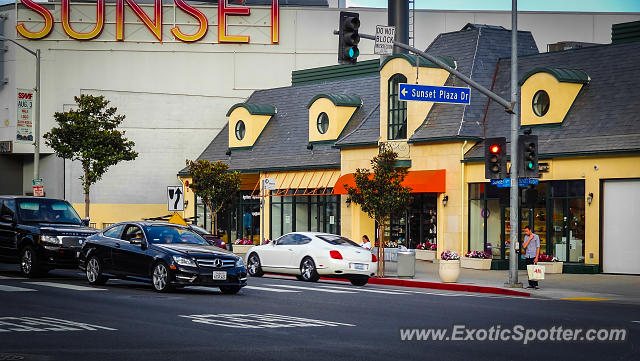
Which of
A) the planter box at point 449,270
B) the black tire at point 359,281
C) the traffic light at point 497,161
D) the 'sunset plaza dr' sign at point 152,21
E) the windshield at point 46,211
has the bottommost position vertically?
the black tire at point 359,281

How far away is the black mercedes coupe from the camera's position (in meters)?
21.1

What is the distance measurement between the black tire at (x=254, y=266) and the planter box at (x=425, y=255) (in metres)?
11.1

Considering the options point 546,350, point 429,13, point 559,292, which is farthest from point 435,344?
point 429,13

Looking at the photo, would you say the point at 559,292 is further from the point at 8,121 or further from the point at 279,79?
the point at 8,121

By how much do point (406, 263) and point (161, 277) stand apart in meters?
11.9

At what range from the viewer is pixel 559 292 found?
1061 inches

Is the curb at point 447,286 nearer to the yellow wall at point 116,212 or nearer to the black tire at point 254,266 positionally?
the black tire at point 254,266

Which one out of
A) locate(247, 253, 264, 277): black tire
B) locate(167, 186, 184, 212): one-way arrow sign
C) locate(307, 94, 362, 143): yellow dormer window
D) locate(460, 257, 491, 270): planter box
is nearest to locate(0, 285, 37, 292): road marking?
locate(247, 253, 264, 277): black tire

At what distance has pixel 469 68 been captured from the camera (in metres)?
40.7

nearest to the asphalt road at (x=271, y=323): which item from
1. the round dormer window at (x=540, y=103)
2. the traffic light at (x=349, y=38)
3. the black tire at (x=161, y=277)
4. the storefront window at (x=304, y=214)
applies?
the black tire at (x=161, y=277)

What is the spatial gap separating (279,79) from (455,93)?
1396 inches

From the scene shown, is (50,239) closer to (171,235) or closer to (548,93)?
(171,235)

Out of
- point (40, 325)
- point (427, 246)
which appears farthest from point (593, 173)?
point (40, 325)

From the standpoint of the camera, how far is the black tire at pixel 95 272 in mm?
22969
